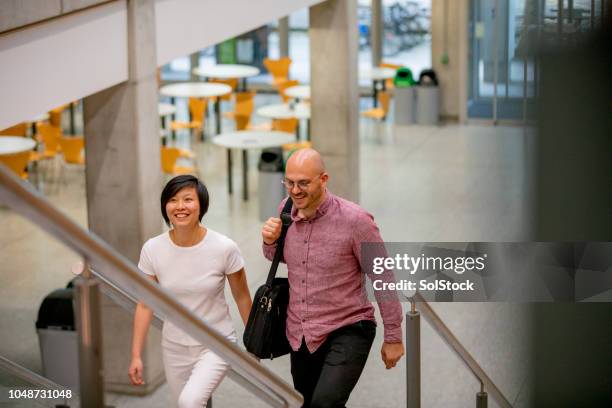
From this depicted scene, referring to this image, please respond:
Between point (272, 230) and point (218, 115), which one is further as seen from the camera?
point (218, 115)

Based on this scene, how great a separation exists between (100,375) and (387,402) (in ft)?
17.6

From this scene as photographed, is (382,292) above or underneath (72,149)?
above

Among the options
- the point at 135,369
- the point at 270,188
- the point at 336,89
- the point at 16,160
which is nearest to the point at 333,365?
the point at 135,369

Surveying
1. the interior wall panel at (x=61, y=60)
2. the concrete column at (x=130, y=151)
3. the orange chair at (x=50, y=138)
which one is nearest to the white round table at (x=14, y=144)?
the orange chair at (x=50, y=138)

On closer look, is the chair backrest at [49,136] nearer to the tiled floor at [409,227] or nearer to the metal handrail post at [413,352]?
the tiled floor at [409,227]

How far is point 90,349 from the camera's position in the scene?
8.21 feet

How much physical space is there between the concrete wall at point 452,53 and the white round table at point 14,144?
8383mm

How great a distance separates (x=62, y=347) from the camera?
25.2ft

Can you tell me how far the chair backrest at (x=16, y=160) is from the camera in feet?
39.8

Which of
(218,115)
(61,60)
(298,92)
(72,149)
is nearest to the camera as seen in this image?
(61,60)

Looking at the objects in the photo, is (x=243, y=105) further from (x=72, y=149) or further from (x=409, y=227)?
(x=409, y=227)

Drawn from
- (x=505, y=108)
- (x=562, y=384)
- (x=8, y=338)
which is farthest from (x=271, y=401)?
(x=505, y=108)

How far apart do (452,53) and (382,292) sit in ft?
48.6

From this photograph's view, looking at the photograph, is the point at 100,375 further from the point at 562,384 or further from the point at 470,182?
the point at 470,182
